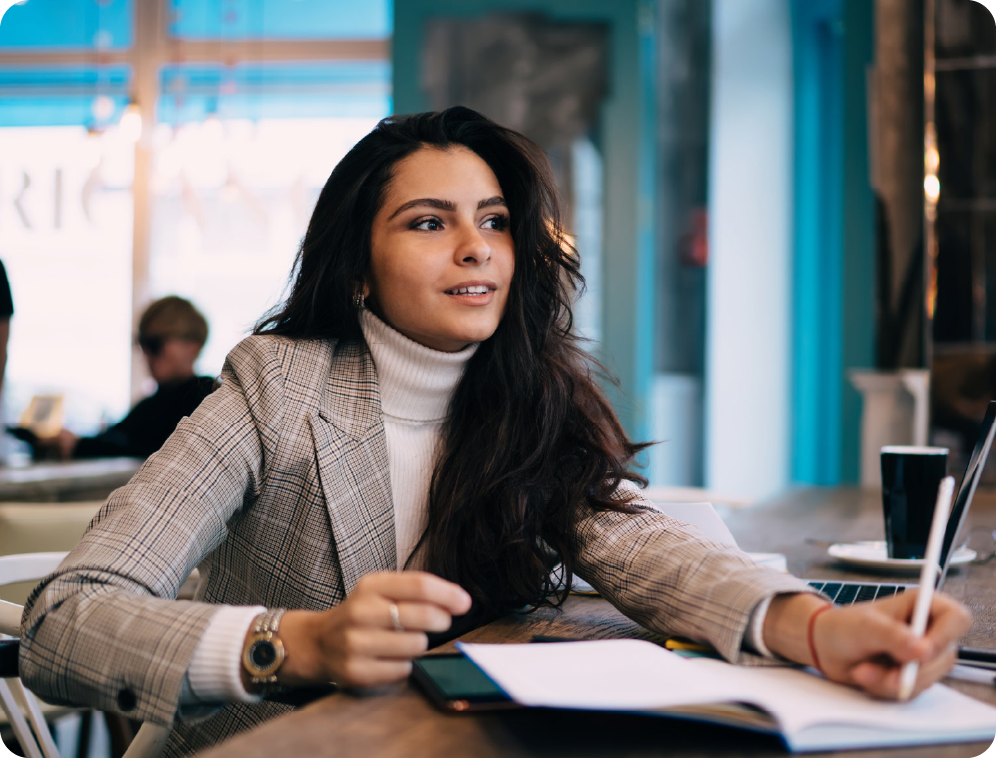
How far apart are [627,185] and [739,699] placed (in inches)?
157

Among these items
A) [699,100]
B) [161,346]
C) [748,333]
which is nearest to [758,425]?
[748,333]

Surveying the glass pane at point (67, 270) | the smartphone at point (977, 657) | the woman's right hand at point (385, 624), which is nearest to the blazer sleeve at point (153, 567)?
the woman's right hand at point (385, 624)

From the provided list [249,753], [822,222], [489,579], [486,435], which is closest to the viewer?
[249,753]

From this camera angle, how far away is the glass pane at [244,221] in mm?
5777

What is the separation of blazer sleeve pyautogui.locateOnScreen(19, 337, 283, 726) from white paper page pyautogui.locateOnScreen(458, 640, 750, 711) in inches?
9.9

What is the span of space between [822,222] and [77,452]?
12.1 ft

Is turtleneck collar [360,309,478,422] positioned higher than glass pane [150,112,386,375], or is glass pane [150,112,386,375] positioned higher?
glass pane [150,112,386,375]

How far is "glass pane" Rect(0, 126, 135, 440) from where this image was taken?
5.90 meters

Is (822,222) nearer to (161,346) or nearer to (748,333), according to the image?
(748,333)

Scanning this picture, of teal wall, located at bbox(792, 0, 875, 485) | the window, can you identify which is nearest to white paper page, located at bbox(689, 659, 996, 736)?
teal wall, located at bbox(792, 0, 875, 485)

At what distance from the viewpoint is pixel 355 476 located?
114 centimetres

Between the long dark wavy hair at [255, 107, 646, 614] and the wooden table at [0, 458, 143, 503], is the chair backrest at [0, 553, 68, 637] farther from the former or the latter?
the wooden table at [0, 458, 143, 503]

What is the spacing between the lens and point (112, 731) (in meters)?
2.05

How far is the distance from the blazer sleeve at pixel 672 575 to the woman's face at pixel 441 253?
1.01 feet
